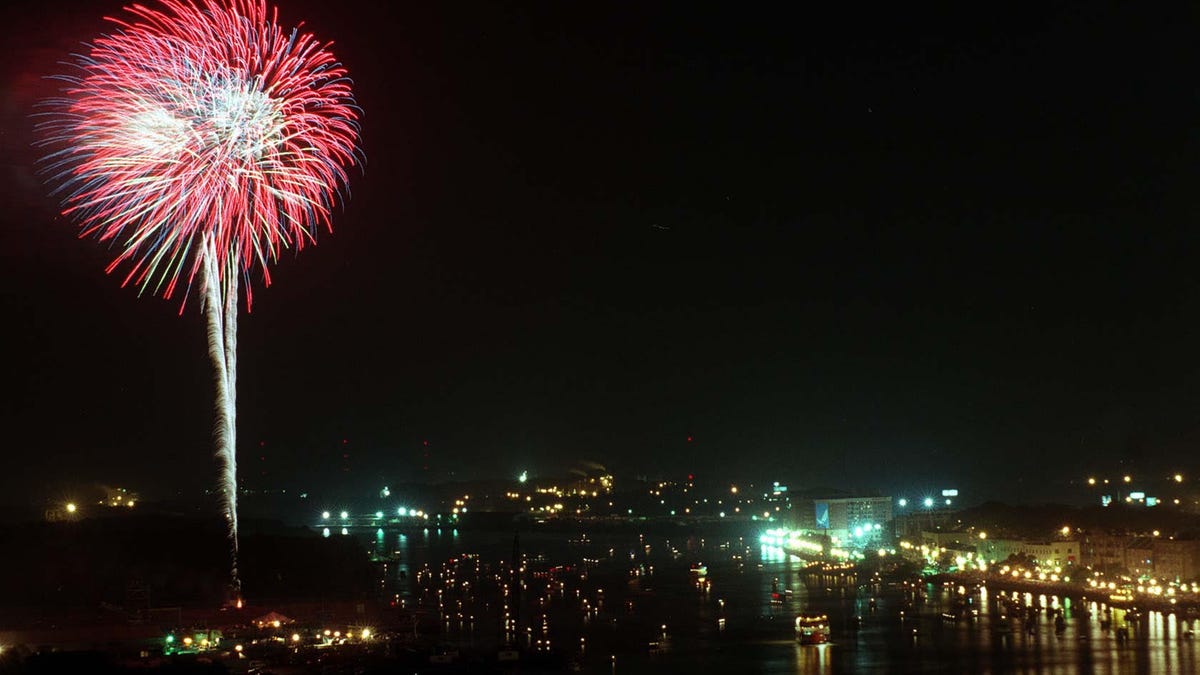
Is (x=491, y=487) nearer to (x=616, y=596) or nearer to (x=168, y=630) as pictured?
(x=616, y=596)

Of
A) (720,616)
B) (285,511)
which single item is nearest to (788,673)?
(720,616)

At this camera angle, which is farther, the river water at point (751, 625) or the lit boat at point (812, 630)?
the lit boat at point (812, 630)

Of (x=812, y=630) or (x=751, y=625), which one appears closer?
(x=812, y=630)

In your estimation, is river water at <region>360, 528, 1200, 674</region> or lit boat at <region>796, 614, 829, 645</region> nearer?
river water at <region>360, 528, 1200, 674</region>
